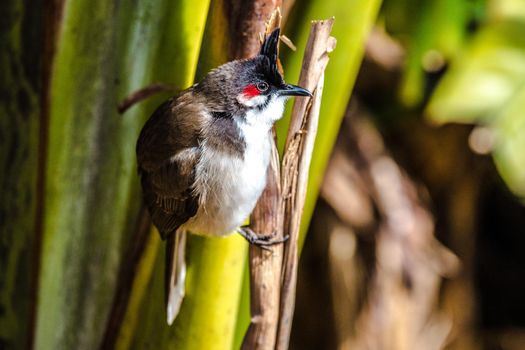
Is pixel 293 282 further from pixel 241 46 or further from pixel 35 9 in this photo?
pixel 35 9

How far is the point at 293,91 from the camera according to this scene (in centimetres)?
108

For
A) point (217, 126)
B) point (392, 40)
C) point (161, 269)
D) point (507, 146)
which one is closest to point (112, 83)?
point (217, 126)

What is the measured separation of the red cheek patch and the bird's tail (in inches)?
9.5

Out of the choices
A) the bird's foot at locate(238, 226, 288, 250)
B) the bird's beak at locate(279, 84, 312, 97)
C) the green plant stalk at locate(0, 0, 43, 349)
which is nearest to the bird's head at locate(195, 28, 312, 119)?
the bird's beak at locate(279, 84, 312, 97)

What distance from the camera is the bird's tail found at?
1166 mm

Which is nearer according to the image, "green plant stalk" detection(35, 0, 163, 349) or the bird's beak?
the bird's beak

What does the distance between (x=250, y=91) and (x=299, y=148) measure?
0.16 m

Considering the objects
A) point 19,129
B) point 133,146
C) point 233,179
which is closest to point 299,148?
point 233,179

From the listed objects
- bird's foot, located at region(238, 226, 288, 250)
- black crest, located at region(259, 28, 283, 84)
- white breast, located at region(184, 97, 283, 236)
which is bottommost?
bird's foot, located at region(238, 226, 288, 250)

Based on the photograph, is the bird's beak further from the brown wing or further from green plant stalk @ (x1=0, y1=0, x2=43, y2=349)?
green plant stalk @ (x1=0, y1=0, x2=43, y2=349)

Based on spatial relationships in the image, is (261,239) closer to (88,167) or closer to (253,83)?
(253,83)

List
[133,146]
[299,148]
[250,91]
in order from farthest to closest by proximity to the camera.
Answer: [133,146] → [250,91] → [299,148]

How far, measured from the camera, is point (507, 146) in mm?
1631

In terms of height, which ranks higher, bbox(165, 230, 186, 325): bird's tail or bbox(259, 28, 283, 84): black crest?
→ bbox(259, 28, 283, 84): black crest
